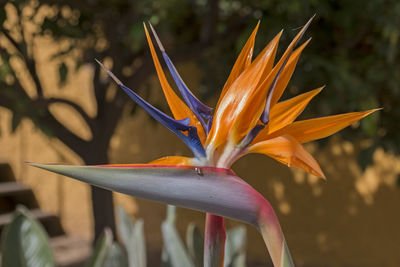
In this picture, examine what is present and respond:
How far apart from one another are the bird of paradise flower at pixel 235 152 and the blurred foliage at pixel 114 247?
1.61 ft

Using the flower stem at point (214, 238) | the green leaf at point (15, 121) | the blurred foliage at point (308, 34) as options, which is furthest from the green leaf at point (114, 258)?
the green leaf at point (15, 121)

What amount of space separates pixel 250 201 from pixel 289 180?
111 inches

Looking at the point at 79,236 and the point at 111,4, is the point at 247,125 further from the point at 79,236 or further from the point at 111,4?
the point at 79,236

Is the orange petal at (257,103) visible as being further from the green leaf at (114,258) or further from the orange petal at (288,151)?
the green leaf at (114,258)

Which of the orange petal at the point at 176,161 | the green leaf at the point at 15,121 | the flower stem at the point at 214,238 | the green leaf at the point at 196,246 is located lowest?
the green leaf at the point at 196,246

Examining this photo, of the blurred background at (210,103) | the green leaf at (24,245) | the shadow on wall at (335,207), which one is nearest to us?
the green leaf at (24,245)

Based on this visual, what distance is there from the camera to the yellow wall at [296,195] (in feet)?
9.35

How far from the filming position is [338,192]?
2.98m

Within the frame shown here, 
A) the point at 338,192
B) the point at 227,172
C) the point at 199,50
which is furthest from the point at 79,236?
the point at 227,172

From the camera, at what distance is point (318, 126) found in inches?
15.4

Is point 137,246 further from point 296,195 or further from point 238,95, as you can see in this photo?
point 296,195

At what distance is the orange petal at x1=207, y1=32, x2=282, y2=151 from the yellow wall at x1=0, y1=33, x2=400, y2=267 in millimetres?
2356

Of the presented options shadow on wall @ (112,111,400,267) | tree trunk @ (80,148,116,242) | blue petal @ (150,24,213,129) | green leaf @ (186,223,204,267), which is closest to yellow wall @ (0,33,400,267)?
shadow on wall @ (112,111,400,267)

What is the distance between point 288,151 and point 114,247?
0.62 metres
